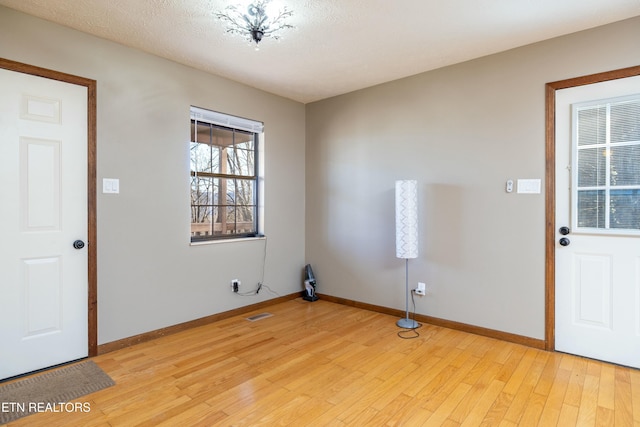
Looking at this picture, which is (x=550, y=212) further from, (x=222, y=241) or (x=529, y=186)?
(x=222, y=241)

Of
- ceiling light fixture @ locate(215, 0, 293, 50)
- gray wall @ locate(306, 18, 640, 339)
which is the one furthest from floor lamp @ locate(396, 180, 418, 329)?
ceiling light fixture @ locate(215, 0, 293, 50)

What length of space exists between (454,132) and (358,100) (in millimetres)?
1231

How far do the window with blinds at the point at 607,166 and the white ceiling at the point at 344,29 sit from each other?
0.66 m

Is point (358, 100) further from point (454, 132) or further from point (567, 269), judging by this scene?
point (567, 269)

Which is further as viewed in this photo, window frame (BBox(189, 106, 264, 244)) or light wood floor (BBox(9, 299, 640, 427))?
window frame (BBox(189, 106, 264, 244))

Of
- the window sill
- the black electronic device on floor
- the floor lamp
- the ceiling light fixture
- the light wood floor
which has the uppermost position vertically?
the ceiling light fixture

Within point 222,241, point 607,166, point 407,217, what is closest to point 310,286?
point 222,241

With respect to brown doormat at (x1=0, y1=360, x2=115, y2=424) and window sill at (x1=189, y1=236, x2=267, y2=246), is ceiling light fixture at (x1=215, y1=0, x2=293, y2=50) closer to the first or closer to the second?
window sill at (x1=189, y1=236, x2=267, y2=246)

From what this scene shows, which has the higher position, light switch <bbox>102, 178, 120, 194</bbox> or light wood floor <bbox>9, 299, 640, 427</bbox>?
light switch <bbox>102, 178, 120, 194</bbox>

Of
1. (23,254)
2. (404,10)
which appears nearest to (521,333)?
(404,10)

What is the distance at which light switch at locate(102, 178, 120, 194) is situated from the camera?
2822 millimetres

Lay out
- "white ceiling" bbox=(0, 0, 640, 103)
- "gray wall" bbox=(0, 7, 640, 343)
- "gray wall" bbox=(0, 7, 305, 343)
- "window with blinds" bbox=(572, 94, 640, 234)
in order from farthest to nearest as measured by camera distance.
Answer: "gray wall" bbox=(0, 7, 640, 343)
"gray wall" bbox=(0, 7, 305, 343)
"window with blinds" bbox=(572, 94, 640, 234)
"white ceiling" bbox=(0, 0, 640, 103)

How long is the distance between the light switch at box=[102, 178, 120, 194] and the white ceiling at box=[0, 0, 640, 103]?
1138mm

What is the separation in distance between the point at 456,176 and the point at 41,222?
3.45 metres
